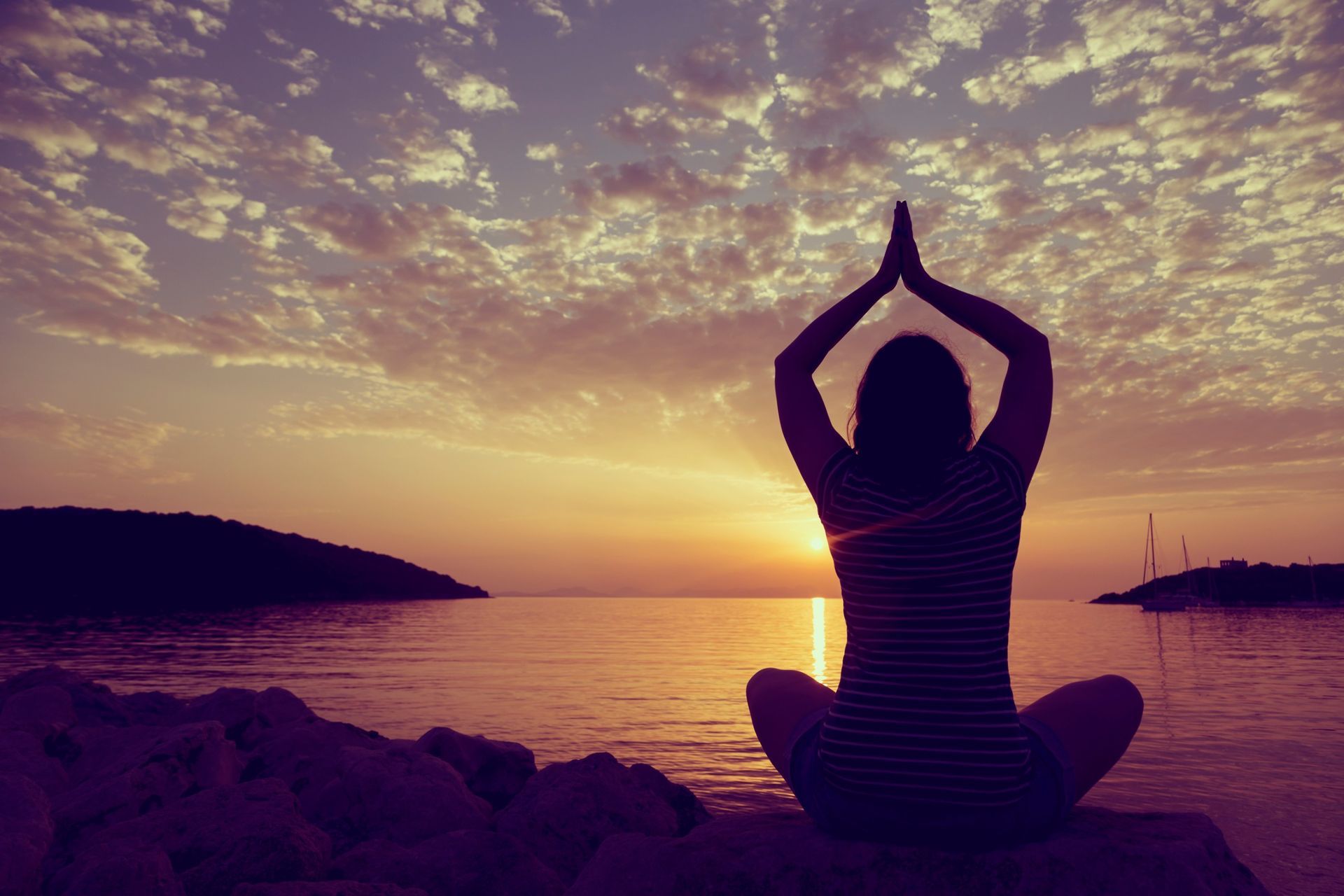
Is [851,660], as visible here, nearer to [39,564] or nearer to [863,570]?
[863,570]

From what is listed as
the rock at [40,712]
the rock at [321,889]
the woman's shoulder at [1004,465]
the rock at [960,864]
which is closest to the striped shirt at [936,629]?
the woman's shoulder at [1004,465]

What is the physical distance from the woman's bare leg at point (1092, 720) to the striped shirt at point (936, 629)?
33cm

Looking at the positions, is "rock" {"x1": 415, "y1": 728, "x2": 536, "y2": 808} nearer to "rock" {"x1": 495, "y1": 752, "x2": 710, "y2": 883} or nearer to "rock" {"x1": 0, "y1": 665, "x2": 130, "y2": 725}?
"rock" {"x1": 495, "y1": 752, "x2": 710, "y2": 883}

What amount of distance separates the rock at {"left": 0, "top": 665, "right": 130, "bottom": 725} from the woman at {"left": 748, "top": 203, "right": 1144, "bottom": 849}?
11.1 meters

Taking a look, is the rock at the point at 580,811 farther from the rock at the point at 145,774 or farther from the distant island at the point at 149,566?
the distant island at the point at 149,566

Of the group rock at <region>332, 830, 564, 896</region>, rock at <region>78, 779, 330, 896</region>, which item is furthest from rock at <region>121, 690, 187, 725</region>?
rock at <region>332, 830, 564, 896</region>

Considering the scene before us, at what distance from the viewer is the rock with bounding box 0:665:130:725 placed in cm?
1018

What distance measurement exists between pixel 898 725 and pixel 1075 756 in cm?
78

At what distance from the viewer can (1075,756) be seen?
8.68 ft

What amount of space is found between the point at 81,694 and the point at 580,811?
8401 millimetres

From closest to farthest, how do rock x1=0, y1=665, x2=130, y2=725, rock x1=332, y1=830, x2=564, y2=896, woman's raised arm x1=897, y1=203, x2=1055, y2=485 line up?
woman's raised arm x1=897, y1=203, x2=1055, y2=485
rock x1=332, y1=830, x2=564, y2=896
rock x1=0, y1=665, x2=130, y2=725

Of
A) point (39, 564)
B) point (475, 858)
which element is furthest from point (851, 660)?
point (39, 564)

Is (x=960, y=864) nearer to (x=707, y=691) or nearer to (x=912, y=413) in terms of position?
(x=912, y=413)

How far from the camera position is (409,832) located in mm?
5977
